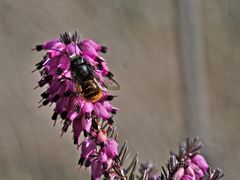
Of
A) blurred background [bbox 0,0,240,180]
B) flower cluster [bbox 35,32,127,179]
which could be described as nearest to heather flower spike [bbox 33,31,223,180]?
flower cluster [bbox 35,32,127,179]

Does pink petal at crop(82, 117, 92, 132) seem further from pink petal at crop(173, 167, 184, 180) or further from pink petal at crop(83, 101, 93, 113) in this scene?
pink petal at crop(173, 167, 184, 180)

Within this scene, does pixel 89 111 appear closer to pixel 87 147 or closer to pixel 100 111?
pixel 100 111

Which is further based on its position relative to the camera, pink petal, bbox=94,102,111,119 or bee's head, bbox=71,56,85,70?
bee's head, bbox=71,56,85,70

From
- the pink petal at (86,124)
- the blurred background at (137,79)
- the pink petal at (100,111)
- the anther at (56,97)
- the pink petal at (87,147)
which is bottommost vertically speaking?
the pink petal at (87,147)

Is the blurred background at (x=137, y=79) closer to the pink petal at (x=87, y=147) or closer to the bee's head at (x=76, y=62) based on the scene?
the bee's head at (x=76, y=62)

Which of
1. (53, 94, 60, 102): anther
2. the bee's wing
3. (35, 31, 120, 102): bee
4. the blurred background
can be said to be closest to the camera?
(53, 94, 60, 102): anther

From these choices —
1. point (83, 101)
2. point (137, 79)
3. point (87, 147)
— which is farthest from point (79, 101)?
point (137, 79)

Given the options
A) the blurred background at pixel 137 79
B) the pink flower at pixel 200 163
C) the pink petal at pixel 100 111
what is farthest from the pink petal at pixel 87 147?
the blurred background at pixel 137 79
